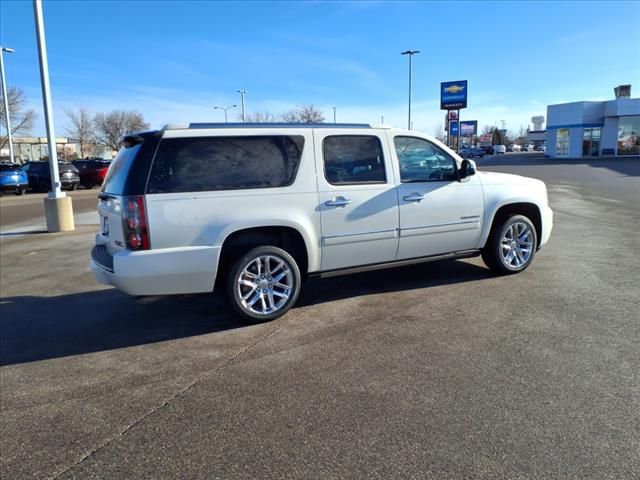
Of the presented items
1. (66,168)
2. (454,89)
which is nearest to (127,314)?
(66,168)

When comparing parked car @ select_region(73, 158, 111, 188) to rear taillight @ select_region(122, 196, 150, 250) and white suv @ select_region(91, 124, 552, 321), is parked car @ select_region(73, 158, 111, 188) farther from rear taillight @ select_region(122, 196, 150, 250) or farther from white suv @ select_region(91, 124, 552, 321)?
rear taillight @ select_region(122, 196, 150, 250)

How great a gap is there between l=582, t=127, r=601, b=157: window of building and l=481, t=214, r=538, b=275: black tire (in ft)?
168

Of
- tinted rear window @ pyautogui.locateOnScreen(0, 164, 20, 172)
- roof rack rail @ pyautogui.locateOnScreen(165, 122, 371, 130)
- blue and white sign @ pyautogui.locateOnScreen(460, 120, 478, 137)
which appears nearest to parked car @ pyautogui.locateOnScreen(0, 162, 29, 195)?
tinted rear window @ pyautogui.locateOnScreen(0, 164, 20, 172)

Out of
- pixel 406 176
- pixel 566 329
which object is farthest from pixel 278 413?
pixel 406 176

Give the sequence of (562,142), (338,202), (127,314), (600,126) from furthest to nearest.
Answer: (562,142)
(600,126)
(127,314)
(338,202)

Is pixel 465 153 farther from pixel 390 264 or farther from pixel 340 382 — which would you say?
pixel 340 382

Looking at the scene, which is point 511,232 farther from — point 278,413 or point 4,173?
point 4,173

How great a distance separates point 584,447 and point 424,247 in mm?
3174

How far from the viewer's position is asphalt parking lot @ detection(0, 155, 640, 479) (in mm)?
2775

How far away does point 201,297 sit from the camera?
238 inches

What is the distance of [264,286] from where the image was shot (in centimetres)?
496

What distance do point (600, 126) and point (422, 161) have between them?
2064 inches

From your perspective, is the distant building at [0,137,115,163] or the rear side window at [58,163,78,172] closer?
the rear side window at [58,163,78,172]

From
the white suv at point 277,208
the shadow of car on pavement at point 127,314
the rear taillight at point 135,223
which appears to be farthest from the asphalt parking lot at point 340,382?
the rear taillight at point 135,223
